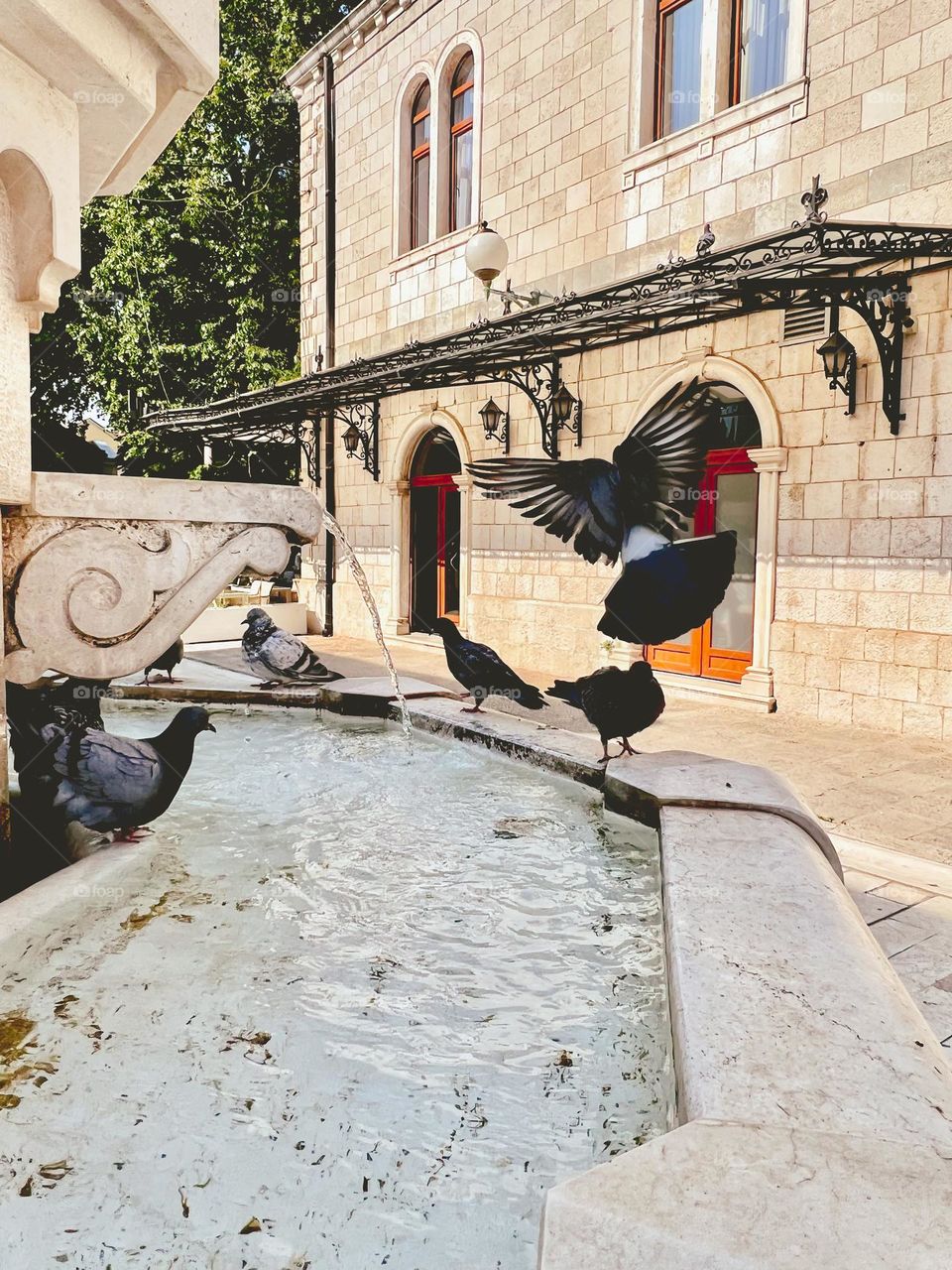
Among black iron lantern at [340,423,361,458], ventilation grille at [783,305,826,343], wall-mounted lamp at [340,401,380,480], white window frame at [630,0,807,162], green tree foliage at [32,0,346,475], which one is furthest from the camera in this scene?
green tree foliage at [32,0,346,475]

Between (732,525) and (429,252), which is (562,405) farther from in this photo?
(429,252)

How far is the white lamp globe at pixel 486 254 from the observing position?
9656mm

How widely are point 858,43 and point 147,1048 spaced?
893cm

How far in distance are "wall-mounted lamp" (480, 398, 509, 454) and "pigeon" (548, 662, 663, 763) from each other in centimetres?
755

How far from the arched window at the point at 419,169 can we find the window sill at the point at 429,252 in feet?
1.24

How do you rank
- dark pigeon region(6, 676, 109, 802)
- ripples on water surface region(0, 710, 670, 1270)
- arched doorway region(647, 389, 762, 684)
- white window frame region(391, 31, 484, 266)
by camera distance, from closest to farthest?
1. ripples on water surface region(0, 710, 670, 1270)
2. dark pigeon region(6, 676, 109, 802)
3. arched doorway region(647, 389, 762, 684)
4. white window frame region(391, 31, 484, 266)

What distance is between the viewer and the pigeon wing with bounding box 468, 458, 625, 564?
4.17m

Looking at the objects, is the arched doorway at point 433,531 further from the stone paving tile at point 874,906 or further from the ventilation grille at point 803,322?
the stone paving tile at point 874,906

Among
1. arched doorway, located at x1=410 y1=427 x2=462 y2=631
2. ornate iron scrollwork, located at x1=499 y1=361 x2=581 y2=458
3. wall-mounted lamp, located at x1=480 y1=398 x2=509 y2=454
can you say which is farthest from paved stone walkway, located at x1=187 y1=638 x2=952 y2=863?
arched doorway, located at x1=410 y1=427 x2=462 y2=631

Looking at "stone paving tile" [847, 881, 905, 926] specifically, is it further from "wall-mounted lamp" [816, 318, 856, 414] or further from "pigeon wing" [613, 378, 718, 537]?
"wall-mounted lamp" [816, 318, 856, 414]

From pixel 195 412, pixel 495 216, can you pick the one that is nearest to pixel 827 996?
pixel 495 216

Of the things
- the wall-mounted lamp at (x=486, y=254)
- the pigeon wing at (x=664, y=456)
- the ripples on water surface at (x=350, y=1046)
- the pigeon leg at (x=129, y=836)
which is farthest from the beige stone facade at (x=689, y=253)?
the pigeon leg at (x=129, y=836)

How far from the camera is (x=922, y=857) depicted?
4227mm
